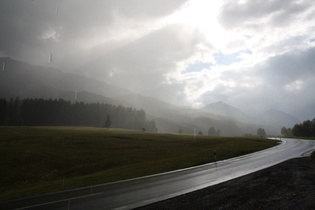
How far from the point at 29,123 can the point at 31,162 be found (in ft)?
396

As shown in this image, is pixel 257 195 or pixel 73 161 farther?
pixel 73 161

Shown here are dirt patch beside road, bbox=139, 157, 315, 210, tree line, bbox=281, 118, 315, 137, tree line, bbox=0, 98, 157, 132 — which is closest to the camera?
dirt patch beside road, bbox=139, 157, 315, 210

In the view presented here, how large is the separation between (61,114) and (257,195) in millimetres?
163506

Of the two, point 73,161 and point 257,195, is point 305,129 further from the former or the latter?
point 257,195

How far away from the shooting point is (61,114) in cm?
15588

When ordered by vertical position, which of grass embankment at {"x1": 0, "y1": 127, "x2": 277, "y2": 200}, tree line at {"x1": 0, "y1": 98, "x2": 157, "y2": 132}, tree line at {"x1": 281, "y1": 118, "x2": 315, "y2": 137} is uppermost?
tree line at {"x1": 0, "y1": 98, "x2": 157, "y2": 132}

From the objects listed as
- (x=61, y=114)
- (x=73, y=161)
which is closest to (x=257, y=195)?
(x=73, y=161)

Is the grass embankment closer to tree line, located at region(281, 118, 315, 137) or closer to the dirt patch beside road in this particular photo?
the dirt patch beside road

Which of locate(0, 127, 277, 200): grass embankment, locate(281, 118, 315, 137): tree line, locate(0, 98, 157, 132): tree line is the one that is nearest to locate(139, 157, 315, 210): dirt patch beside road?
locate(0, 127, 277, 200): grass embankment

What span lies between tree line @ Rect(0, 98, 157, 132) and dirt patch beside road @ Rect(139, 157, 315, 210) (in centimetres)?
11153

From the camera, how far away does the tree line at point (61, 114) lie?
438 ft

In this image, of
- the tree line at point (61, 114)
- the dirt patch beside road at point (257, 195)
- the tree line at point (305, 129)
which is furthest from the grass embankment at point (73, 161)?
the tree line at point (305, 129)

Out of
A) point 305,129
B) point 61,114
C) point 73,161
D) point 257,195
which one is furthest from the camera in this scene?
point 61,114

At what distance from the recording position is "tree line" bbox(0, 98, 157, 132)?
438 ft
